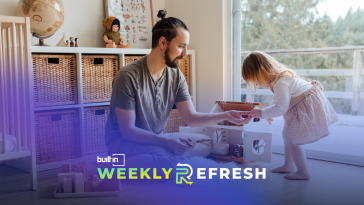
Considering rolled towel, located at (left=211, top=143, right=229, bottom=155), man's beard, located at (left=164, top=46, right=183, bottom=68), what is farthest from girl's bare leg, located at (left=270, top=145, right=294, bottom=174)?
man's beard, located at (left=164, top=46, right=183, bottom=68)

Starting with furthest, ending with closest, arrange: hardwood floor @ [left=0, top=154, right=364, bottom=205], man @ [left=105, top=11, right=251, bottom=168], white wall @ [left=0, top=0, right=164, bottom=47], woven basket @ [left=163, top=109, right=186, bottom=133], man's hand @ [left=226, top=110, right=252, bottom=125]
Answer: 1. woven basket @ [left=163, top=109, right=186, bottom=133]
2. white wall @ [left=0, top=0, right=164, bottom=47]
3. man's hand @ [left=226, top=110, right=252, bottom=125]
4. man @ [left=105, top=11, right=251, bottom=168]
5. hardwood floor @ [left=0, top=154, right=364, bottom=205]

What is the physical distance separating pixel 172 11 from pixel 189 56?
1.63 feet

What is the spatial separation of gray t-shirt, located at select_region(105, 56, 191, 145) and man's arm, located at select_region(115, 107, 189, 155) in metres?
0.05

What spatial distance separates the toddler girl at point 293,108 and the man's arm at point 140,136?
46 centimetres

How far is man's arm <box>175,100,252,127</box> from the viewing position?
193cm

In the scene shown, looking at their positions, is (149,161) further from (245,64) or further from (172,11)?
(172,11)

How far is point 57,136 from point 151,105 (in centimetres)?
73

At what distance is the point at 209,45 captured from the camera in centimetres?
284

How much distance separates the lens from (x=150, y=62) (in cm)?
189

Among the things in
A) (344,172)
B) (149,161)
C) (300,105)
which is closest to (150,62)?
(149,161)

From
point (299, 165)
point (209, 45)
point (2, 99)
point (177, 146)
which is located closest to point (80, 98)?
point (2, 99)

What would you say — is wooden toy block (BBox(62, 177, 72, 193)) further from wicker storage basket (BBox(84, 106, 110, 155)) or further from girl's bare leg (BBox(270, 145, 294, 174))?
girl's bare leg (BBox(270, 145, 294, 174))


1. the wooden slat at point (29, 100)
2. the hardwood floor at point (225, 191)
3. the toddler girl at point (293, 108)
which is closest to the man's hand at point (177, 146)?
the hardwood floor at point (225, 191)

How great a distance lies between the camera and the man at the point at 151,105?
5.79 feet
